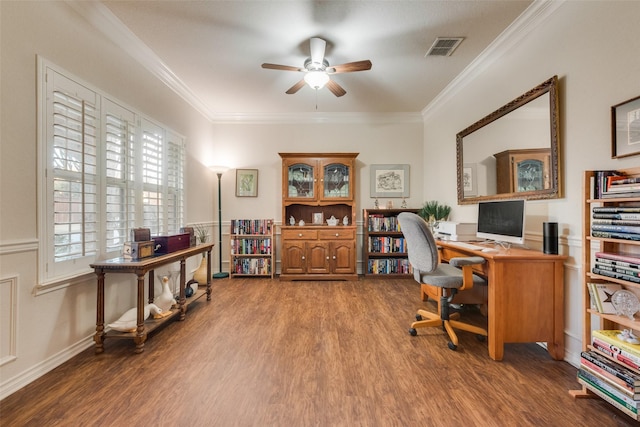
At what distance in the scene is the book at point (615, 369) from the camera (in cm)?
126

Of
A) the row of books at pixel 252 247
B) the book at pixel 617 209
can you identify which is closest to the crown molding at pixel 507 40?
the book at pixel 617 209

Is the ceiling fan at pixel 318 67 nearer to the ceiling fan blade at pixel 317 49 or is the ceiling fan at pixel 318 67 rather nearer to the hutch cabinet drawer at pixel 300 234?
the ceiling fan blade at pixel 317 49

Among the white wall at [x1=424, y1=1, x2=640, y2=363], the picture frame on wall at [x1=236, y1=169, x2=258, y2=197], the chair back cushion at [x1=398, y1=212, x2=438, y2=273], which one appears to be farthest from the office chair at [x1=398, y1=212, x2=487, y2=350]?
the picture frame on wall at [x1=236, y1=169, x2=258, y2=197]

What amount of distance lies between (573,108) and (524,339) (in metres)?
1.73

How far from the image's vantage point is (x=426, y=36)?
2477 millimetres

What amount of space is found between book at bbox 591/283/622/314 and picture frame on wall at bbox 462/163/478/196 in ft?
5.53

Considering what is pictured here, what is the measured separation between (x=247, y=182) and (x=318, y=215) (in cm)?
138

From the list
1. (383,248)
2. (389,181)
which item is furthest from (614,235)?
(389,181)

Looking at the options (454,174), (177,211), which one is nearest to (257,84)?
(177,211)

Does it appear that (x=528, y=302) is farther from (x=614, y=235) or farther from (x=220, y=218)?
(x=220, y=218)

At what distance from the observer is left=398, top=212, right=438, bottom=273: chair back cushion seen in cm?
212

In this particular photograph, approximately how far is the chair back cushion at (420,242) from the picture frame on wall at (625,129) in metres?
1.20

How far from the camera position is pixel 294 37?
8.13 feet

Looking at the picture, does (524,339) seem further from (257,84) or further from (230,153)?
(230,153)
